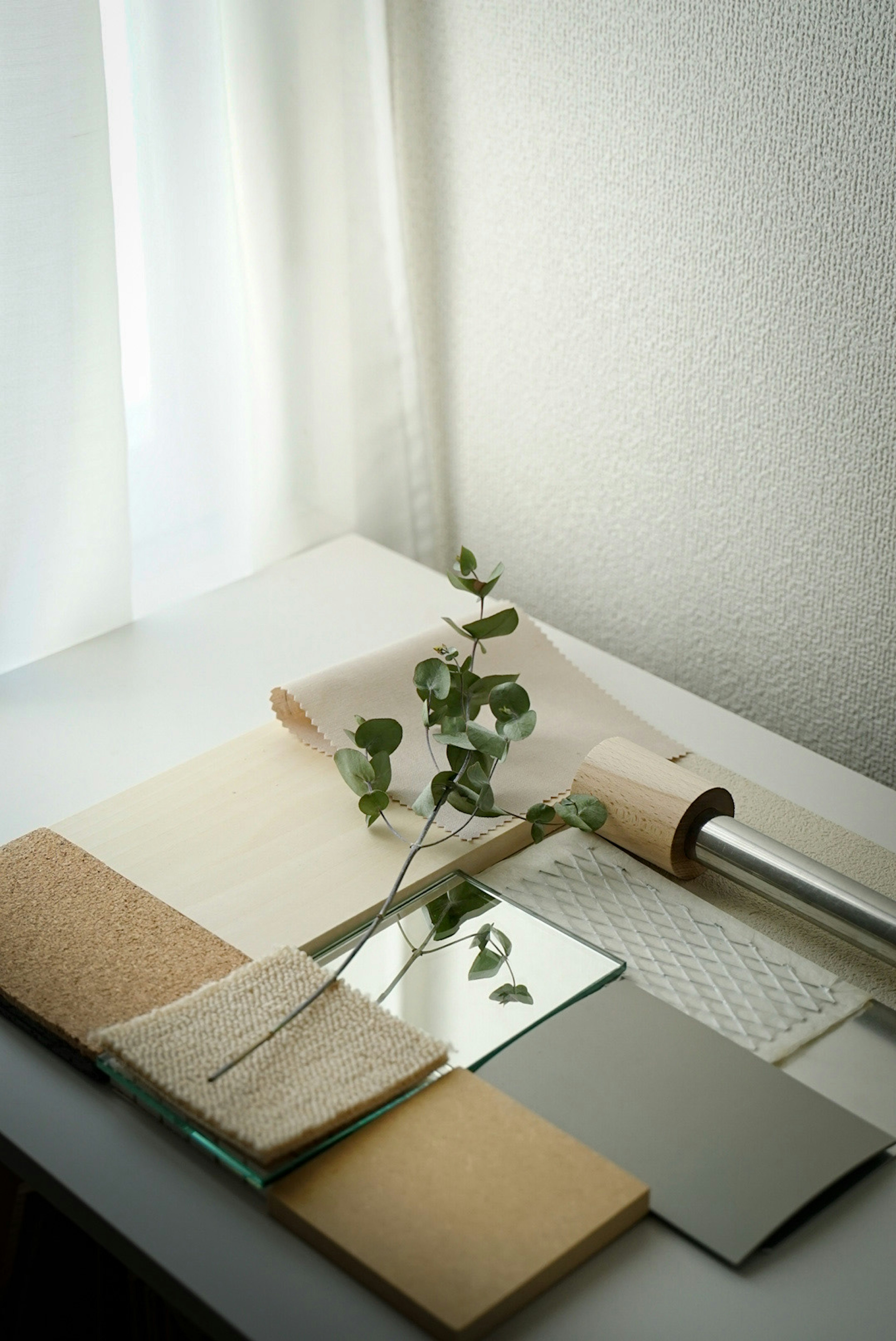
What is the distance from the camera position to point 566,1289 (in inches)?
22.8

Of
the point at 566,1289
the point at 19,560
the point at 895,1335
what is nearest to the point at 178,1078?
the point at 566,1289

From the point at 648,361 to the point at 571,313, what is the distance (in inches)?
3.7

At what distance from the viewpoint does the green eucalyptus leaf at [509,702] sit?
80 cm

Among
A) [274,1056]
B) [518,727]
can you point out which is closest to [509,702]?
[518,727]

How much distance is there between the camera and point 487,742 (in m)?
0.79

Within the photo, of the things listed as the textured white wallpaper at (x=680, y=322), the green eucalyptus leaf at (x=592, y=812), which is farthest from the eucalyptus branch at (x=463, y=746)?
the textured white wallpaper at (x=680, y=322)

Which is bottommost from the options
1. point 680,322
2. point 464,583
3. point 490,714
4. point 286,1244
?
point 286,1244

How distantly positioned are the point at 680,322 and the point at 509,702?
0.42 metres

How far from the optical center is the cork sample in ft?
2.28

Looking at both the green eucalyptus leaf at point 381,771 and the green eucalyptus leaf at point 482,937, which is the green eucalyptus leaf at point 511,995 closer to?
the green eucalyptus leaf at point 482,937

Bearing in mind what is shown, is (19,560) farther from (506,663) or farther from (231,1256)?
(231,1256)

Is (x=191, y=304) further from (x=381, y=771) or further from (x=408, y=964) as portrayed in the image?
(x=408, y=964)

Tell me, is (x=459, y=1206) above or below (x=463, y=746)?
below

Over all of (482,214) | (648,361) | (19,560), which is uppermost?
(482,214)
